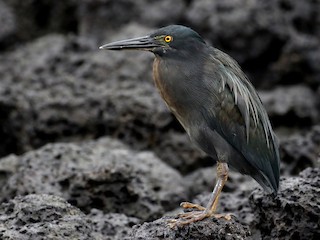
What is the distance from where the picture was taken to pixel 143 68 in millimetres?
8930

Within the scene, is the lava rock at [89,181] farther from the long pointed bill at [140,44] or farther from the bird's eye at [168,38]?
the bird's eye at [168,38]

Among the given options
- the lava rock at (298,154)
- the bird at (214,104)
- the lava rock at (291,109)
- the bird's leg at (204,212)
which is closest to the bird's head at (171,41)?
the bird at (214,104)

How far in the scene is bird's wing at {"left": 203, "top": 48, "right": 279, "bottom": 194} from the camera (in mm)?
5355

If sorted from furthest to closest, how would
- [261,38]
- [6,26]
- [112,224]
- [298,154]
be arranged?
[6,26] → [261,38] → [298,154] → [112,224]

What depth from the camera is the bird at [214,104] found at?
17.5 ft

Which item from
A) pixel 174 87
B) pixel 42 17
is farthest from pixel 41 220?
pixel 42 17

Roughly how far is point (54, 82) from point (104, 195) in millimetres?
2565

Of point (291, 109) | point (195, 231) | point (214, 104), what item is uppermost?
point (214, 104)

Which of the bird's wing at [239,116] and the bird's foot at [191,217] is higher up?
the bird's wing at [239,116]

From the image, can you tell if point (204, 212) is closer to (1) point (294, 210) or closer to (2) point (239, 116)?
(1) point (294, 210)

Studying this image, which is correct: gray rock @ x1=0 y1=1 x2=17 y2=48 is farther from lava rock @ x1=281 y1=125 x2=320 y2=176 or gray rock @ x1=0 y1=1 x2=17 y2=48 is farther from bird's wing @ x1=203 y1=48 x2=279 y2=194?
bird's wing @ x1=203 y1=48 x2=279 y2=194

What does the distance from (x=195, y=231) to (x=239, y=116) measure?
956 mm

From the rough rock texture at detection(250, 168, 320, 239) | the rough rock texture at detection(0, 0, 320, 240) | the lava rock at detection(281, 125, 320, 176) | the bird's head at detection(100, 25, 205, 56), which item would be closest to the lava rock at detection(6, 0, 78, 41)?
the rough rock texture at detection(0, 0, 320, 240)

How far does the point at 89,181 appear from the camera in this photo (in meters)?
6.21
